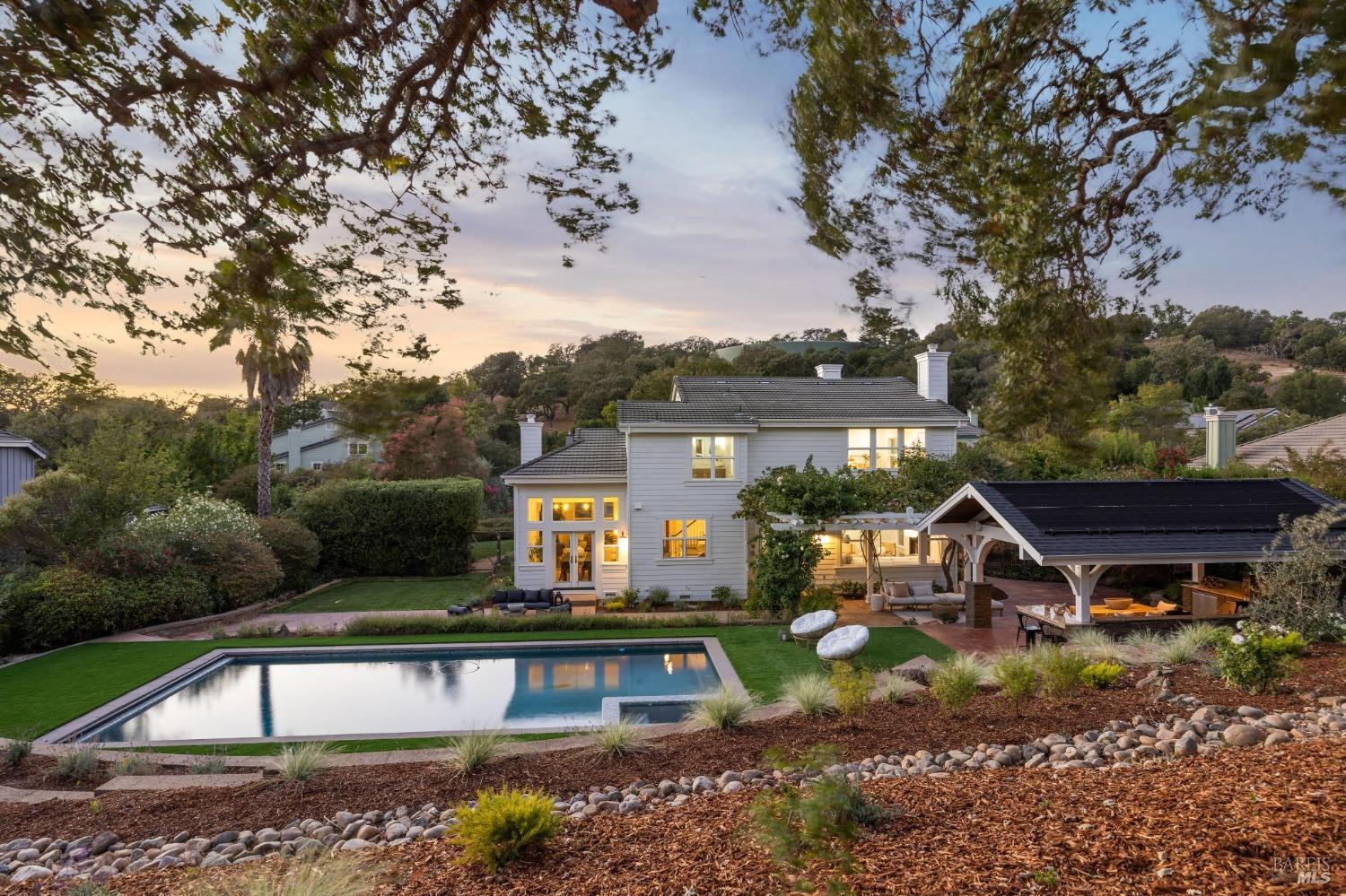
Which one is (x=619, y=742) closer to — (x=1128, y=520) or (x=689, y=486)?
(x=1128, y=520)

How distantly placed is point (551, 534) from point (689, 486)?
393 centimetres

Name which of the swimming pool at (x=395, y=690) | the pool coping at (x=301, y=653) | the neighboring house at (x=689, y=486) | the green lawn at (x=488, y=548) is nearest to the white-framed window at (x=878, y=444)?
the neighboring house at (x=689, y=486)

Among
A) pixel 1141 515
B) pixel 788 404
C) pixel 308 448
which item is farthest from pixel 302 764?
pixel 308 448

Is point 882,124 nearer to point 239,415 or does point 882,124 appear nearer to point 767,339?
point 239,415

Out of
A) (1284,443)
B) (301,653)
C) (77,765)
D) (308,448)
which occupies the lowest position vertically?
(301,653)

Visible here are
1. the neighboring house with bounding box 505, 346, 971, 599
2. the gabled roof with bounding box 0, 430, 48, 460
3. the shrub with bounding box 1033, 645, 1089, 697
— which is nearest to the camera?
the shrub with bounding box 1033, 645, 1089, 697

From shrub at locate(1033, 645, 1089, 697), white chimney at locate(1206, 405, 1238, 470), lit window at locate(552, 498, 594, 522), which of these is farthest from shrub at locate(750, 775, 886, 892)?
white chimney at locate(1206, 405, 1238, 470)

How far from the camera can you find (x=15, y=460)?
63.0 feet

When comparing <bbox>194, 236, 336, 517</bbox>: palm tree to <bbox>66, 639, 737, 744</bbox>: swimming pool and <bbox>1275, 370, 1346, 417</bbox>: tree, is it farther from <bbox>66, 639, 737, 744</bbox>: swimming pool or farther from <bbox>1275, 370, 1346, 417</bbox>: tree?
<bbox>1275, 370, 1346, 417</bbox>: tree

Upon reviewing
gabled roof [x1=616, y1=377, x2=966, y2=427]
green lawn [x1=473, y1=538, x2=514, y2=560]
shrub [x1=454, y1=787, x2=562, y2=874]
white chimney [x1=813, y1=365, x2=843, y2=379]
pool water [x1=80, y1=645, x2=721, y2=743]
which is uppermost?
white chimney [x1=813, y1=365, x2=843, y2=379]

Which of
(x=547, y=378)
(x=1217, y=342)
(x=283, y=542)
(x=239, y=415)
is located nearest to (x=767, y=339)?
(x=547, y=378)

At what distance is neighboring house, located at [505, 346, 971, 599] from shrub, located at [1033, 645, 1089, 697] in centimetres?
1012

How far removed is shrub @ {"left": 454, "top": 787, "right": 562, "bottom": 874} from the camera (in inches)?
172

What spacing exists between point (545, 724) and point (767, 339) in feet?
151
